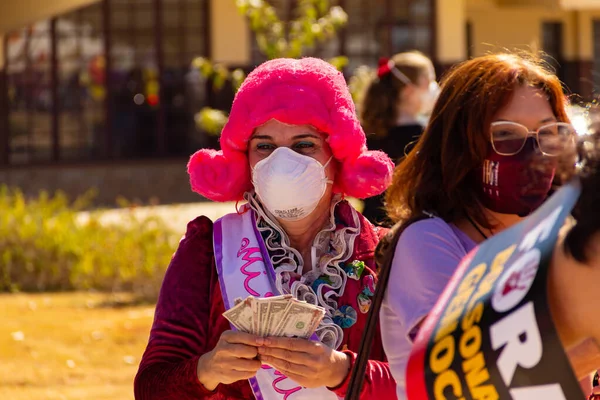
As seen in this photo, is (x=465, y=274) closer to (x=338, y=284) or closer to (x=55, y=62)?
(x=338, y=284)

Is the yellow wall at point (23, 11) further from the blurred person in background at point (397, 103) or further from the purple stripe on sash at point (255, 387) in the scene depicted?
the purple stripe on sash at point (255, 387)

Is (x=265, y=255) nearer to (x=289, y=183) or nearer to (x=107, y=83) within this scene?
(x=289, y=183)

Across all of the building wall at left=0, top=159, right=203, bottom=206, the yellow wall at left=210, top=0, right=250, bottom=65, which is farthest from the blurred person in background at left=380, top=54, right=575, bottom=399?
the yellow wall at left=210, top=0, right=250, bottom=65

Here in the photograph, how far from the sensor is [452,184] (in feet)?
7.05

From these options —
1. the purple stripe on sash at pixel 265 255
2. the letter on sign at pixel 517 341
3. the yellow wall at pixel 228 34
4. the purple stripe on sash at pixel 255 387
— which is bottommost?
the purple stripe on sash at pixel 255 387

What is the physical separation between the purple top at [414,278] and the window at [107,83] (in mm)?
13428

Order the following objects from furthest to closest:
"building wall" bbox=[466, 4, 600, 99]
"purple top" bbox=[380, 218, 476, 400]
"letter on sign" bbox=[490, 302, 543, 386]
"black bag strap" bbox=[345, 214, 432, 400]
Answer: "building wall" bbox=[466, 4, 600, 99], "black bag strap" bbox=[345, 214, 432, 400], "purple top" bbox=[380, 218, 476, 400], "letter on sign" bbox=[490, 302, 543, 386]

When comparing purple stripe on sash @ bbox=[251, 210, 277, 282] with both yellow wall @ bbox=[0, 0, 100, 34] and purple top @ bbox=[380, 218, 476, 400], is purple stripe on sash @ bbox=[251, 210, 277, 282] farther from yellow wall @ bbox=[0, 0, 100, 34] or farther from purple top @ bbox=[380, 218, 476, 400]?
yellow wall @ bbox=[0, 0, 100, 34]

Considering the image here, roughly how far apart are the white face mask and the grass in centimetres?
361

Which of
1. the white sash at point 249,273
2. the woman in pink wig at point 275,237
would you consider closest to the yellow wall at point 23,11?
the woman in pink wig at point 275,237

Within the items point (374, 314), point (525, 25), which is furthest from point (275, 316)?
point (525, 25)

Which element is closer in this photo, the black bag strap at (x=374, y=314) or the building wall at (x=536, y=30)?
the black bag strap at (x=374, y=314)

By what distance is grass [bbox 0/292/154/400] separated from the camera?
6.46 metres

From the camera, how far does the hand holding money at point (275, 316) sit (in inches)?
91.5
